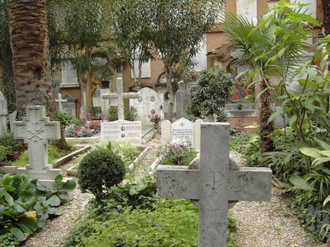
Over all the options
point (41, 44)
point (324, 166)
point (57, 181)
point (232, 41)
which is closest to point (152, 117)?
point (41, 44)

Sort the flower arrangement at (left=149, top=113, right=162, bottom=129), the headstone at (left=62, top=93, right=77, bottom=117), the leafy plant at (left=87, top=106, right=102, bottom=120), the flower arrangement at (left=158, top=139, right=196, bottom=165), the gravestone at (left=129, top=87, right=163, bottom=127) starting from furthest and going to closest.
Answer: the headstone at (left=62, top=93, right=77, bottom=117) < the leafy plant at (left=87, top=106, right=102, bottom=120) < the gravestone at (left=129, top=87, right=163, bottom=127) < the flower arrangement at (left=149, top=113, right=162, bottom=129) < the flower arrangement at (left=158, top=139, right=196, bottom=165)

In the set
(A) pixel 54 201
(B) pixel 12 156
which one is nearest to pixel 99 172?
(A) pixel 54 201

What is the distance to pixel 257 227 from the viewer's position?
3.58 metres

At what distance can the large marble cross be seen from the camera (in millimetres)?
4676

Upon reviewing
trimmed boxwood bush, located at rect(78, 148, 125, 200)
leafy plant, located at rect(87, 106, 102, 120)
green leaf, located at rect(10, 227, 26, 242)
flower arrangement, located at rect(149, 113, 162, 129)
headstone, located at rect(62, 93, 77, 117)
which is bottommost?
green leaf, located at rect(10, 227, 26, 242)

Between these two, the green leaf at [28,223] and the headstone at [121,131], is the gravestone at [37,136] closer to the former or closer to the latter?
the green leaf at [28,223]

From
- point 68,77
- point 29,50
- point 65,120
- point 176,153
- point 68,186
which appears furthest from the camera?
point 68,77

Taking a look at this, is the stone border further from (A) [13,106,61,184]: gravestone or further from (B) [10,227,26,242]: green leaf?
(B) [10,227,26,242]: green leaf

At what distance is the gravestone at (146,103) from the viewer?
12.6 meters

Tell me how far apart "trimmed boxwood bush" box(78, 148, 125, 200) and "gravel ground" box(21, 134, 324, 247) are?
0.42 metres

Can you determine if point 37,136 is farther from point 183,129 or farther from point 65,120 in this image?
point 65,120

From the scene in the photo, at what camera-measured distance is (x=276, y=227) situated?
11.7ft

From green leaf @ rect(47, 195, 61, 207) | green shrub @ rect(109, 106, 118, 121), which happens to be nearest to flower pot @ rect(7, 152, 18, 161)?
green leaf @ rect(47, 195, 61, 207)

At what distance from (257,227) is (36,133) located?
3.74 metres
